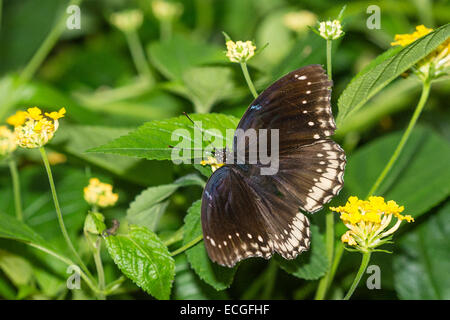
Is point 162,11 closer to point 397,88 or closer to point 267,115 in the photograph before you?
point 397,88

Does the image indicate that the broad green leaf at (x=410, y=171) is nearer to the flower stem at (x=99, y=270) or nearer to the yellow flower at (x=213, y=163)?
the yellow flower at (x=213, y=163)

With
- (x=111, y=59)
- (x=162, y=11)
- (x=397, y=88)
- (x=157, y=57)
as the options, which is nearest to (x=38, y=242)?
(x=157, y=57)

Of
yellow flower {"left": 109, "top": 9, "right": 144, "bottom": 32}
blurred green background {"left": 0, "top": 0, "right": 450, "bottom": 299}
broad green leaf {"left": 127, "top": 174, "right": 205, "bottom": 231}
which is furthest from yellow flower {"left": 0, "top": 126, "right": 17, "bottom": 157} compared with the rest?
yellow flower {"left": 109, "top": 9, "right": 144, "bottom": 32}

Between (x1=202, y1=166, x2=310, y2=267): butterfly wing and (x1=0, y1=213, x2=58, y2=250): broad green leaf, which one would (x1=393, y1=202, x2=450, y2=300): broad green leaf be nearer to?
(x1=202, y1=166, x2=310, y2=267): butterfly wing

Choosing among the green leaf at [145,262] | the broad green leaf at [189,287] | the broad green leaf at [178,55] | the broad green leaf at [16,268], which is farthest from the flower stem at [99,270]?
the broad green leaf at [178,55]

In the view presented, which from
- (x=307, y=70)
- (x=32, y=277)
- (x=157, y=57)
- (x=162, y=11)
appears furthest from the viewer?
(x=162, y=11)

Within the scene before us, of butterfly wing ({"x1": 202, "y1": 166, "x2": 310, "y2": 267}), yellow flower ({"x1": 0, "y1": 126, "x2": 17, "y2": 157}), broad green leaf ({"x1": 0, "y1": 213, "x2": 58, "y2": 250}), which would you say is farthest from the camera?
yellow flower ({"x1": 0, "y1": 126, "x2": 17, "y2": 157})
